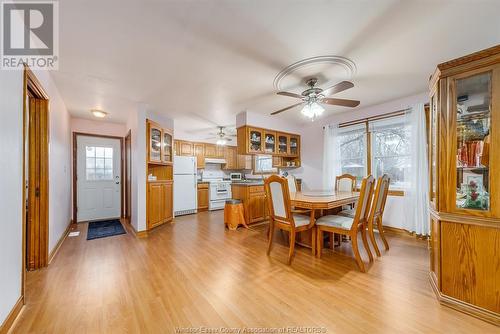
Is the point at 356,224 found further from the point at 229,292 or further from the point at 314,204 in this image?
the point at 229,292

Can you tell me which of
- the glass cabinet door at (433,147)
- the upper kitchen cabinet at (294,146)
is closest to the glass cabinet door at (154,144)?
the upper kitchen cabinet at (294,146)

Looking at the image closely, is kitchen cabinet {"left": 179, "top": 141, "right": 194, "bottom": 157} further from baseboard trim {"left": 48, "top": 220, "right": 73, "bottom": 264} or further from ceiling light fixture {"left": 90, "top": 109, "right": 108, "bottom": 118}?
baseboard trim {"left": 48, "top": 220, "right": 73, "bottom": 264}

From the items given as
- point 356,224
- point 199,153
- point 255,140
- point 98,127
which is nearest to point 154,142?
point 98,127

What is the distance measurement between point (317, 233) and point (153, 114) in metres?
3.59

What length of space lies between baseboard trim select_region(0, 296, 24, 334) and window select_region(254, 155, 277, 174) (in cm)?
410

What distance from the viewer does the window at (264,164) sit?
495 cm

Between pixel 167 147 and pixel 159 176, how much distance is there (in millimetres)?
643

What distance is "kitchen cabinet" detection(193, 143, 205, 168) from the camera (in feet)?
18.9

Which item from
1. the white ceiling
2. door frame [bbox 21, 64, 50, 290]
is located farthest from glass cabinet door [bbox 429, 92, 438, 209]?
door frame [bbox 21, 64, 50, 290]

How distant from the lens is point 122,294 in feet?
5.65

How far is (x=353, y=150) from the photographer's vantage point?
403 cm

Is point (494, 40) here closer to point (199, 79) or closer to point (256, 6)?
point (256, 6)

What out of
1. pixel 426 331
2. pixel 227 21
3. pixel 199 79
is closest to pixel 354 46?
pixel 227 21

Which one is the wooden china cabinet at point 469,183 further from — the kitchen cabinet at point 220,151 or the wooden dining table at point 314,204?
the kitchen cabinet at point 220,151
